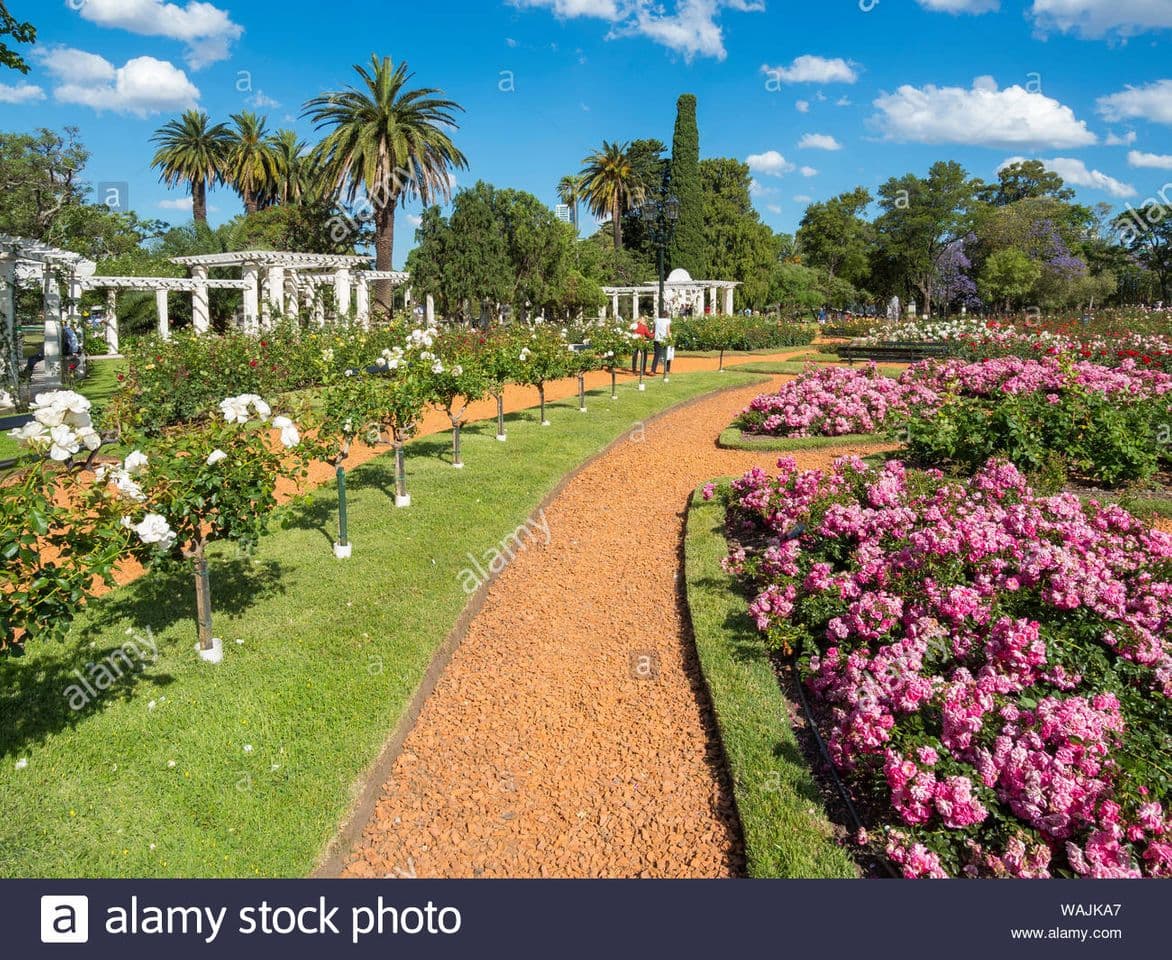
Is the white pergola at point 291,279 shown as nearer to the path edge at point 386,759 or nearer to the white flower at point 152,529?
the path edge at point 386,759

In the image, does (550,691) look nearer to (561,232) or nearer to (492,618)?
(492,618)

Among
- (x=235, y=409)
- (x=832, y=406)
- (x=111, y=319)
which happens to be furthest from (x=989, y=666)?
(x=111, y=319)

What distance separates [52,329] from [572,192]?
44.5 m

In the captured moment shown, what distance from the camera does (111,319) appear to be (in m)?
32.2

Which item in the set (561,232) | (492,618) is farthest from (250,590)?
(561,232)

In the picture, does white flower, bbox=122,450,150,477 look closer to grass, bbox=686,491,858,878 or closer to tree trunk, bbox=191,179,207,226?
grass, bbox=686,491,858,878

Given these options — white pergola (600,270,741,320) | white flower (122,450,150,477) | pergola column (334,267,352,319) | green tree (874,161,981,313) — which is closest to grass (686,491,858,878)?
white flower (122,450,150,477)

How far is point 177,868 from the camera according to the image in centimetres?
347

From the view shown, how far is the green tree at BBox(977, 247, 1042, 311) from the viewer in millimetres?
43812

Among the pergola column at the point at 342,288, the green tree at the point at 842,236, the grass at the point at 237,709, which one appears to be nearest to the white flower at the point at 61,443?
the grass at the point at 237,709

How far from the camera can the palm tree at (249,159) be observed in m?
38.9

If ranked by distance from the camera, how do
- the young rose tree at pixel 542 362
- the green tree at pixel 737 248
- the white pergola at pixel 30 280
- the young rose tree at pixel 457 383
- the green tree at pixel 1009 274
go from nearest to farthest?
the young rose tree at pixel 457 383
the young rose tree at pixel 542 362
the white pergola at pixel 30 280
the green tree at pixel 1009 274
the green tree at pixel 737 248

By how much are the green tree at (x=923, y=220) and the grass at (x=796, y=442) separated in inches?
1735

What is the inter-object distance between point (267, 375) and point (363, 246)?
31303mm
